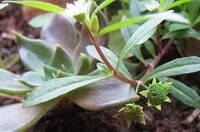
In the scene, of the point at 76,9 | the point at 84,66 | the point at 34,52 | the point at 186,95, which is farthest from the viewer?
the point at 34,52

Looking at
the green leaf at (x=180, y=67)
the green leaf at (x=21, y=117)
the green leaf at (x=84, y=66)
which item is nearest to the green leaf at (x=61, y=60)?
the green leaf at (x=84, y=66)

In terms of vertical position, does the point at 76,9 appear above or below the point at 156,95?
above

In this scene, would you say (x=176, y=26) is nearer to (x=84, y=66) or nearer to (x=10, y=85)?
(x=84, y=66)

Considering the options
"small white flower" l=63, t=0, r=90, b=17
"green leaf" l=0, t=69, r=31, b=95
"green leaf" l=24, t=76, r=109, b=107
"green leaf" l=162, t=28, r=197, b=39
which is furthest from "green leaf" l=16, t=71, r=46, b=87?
"green leaf" l=162, t=28, r=197, b=39

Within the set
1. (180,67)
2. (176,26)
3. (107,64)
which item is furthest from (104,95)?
(176,26)

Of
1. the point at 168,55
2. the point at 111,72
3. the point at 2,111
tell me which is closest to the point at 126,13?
the point at 168,55

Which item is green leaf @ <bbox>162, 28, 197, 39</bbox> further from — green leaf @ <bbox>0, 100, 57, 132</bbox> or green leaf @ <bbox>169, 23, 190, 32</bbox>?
green leaf @ <bbox>0, 100, 57, 132</bbox>

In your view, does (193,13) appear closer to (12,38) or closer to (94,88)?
(94,88)
